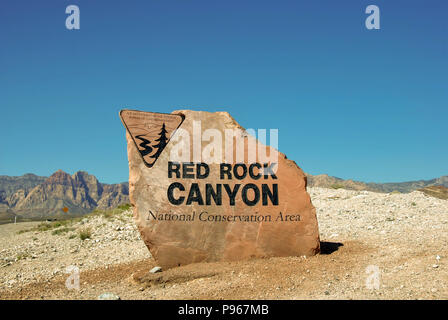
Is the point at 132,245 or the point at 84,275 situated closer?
the point at 84,275

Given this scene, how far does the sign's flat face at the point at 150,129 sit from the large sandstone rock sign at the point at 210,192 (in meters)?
0.02

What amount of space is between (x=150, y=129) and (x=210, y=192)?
194 cm

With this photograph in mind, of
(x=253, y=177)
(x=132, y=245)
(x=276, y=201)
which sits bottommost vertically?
(x=132, y=245)

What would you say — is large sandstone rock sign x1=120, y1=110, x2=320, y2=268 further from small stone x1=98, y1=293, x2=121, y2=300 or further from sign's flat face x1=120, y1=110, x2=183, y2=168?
small stone x1=98, y1=293, x2=121, y2=300

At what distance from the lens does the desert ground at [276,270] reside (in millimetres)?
6516

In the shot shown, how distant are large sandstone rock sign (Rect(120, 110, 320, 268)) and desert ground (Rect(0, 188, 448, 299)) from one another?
1.37 feet

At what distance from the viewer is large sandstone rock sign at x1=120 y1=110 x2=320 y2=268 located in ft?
26.6

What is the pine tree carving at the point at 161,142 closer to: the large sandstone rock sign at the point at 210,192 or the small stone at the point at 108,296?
the large sandstone rock sign at the point at 210,192

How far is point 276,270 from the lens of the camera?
7531 millimetres

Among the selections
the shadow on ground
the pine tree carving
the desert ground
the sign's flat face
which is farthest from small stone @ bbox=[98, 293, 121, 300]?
the shadow on ground

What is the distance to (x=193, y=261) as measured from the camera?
26.6ft

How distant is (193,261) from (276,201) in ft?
7.40
